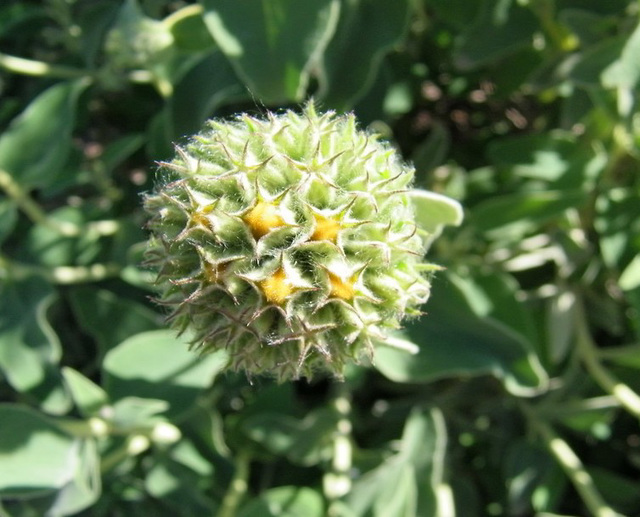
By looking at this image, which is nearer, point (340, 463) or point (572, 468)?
point (340, 463)

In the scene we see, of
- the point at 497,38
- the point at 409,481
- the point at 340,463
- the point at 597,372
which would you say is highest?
the point at 497,38

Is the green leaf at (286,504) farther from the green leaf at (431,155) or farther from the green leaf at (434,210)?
the green leaf at (431,155)

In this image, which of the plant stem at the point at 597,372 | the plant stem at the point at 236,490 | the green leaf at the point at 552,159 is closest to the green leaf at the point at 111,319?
the plant stem at the point at 236,490

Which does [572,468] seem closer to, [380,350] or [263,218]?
[380,350]

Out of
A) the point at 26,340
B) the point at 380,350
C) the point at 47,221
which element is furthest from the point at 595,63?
the point at 26,340

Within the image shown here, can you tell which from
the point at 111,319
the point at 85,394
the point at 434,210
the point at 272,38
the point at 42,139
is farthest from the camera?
Answer: the point at 111,319

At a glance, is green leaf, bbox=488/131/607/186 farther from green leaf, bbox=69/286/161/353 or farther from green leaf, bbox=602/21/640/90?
green leaf, bbox=69/286/161/353

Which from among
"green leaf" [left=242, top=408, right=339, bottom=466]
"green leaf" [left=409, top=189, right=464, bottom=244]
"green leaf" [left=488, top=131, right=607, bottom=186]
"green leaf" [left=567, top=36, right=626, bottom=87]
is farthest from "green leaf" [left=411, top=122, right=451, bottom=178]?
"green leaf" [left=242, top=408, right=339, bottom=466]
